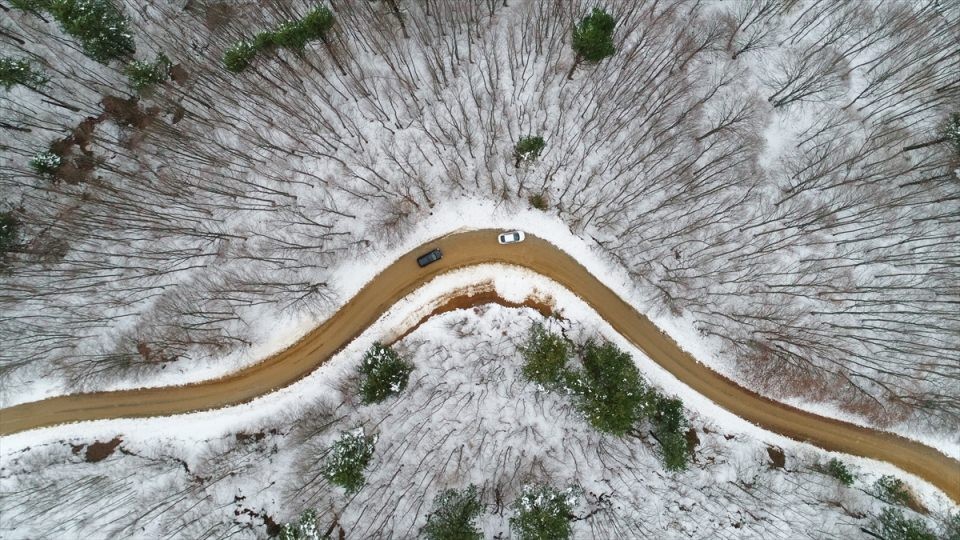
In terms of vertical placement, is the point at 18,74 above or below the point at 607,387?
above

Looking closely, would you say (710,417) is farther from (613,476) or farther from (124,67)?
(124,67)

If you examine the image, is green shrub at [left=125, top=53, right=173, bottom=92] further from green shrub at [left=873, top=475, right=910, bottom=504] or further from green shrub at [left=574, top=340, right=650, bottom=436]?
green shrub at [left=873, top=475, right=910, bottom=504]

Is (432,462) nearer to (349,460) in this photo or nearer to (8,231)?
(349,460)

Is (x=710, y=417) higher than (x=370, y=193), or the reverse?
(x=370, y=193)

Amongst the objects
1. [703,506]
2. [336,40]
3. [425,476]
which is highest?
[336,40]

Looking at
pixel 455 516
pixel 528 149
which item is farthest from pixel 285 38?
pixel 455 516

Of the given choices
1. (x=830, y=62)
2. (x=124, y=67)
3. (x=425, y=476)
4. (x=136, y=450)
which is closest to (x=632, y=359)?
(x=425, y=476)

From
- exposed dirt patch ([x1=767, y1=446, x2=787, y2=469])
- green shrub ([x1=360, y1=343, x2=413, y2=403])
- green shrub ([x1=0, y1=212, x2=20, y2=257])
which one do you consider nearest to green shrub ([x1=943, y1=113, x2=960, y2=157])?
exposed dirt patch ([x1=767, y1=446, x2=787, y2=469])
